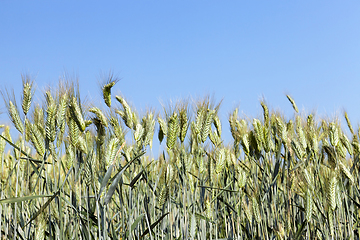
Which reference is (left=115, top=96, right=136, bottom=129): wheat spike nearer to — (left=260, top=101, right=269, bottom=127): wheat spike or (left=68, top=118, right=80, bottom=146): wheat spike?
(left=68, top=118, right=80, bottom=146): wheat spike

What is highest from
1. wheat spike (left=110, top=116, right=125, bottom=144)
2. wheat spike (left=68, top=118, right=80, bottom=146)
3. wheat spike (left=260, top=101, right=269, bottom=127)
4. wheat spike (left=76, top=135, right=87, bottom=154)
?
wheat spike (left=260, top=101, right=269, bottom=127)

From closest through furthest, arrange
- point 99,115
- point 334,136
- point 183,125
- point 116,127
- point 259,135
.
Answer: point 99,115 → point 116,127 → point 183,125 → point 259,135 → point 334,136

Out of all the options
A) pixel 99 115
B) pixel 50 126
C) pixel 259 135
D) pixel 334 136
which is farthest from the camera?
pixel 334 136

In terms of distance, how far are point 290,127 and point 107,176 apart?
5.24ft

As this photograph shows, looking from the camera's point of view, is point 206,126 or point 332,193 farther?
point 206,126

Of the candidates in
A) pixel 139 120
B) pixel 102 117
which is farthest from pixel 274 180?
pixel 102 117

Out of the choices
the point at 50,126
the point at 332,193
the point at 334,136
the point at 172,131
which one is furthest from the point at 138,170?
the point at 334,136

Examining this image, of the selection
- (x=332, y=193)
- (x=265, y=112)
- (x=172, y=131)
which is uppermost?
(x=265, y=112)

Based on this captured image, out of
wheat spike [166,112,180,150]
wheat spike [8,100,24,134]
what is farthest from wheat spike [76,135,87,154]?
wheat spike [166,112,180,150]

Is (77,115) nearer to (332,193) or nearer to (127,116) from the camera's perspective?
(127,116)

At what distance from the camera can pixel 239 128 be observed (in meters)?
2.40

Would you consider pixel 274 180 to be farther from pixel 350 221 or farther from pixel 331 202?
pixel 350 221

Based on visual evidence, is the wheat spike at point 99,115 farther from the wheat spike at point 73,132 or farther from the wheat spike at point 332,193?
the wheat spike at point 332,193

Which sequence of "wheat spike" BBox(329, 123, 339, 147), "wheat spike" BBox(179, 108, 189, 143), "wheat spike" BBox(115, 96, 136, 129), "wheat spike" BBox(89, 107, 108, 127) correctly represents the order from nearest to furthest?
"wheat spike" BBox(89, 107, 108, 127)
"wheat spike" BBox(115, 96, 136, 129)
"wheat spike" BBox(179, 108, 189, 143)
"wheat spike" BBox(329, 123, 339, 147)
